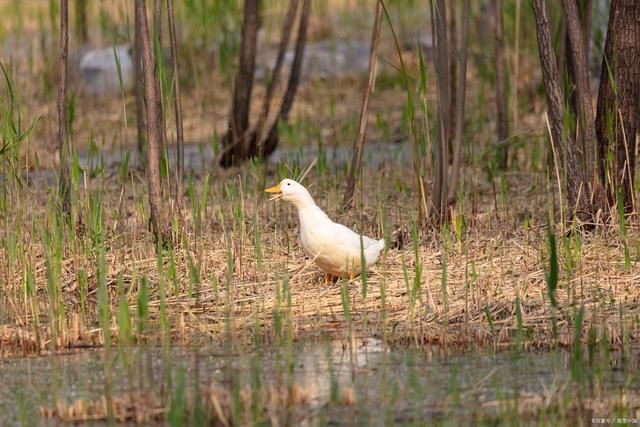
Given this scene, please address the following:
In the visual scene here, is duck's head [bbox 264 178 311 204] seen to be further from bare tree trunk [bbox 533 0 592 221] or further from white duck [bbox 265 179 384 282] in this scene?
bare tree trunk [bbox 533 0 592 221]

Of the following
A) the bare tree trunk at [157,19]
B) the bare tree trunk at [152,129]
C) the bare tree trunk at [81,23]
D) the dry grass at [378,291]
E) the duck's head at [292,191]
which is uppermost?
the bare tree trunk at [81,23]

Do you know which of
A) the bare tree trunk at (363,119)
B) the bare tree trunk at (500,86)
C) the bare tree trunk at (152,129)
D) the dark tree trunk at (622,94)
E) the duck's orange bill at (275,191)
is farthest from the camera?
the bare tree trunk at (500,86)

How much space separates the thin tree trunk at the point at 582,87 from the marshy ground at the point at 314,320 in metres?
0.39

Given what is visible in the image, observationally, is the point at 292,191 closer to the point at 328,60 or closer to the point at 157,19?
the point at 157,19

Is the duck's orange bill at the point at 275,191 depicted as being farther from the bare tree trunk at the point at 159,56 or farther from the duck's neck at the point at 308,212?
the bare tree trunk at the point at 159,56

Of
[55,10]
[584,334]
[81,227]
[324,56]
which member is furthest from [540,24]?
[324,56]

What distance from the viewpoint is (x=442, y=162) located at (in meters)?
7.24

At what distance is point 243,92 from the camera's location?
1025 centimetres

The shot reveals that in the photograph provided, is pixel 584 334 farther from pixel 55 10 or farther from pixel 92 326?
pixel 55 10

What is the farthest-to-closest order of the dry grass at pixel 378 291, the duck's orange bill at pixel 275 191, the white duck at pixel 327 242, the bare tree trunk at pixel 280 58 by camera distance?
the bare tree trunk at pixel 280 58, the duck's orange bill at pixel 275 191, the white duck at pixel 327 242, the dry grass at pixel 378 291

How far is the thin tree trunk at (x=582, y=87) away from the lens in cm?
698

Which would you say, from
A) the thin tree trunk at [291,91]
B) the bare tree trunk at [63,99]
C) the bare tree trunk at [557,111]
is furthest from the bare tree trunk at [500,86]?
the bare tree trunk at [63,99]

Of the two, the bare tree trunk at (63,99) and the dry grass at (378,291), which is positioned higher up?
the bare tree trunk at (63,99)

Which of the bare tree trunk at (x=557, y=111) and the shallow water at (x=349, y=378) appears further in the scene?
the bare tree trunk at (x=557, y=111)
